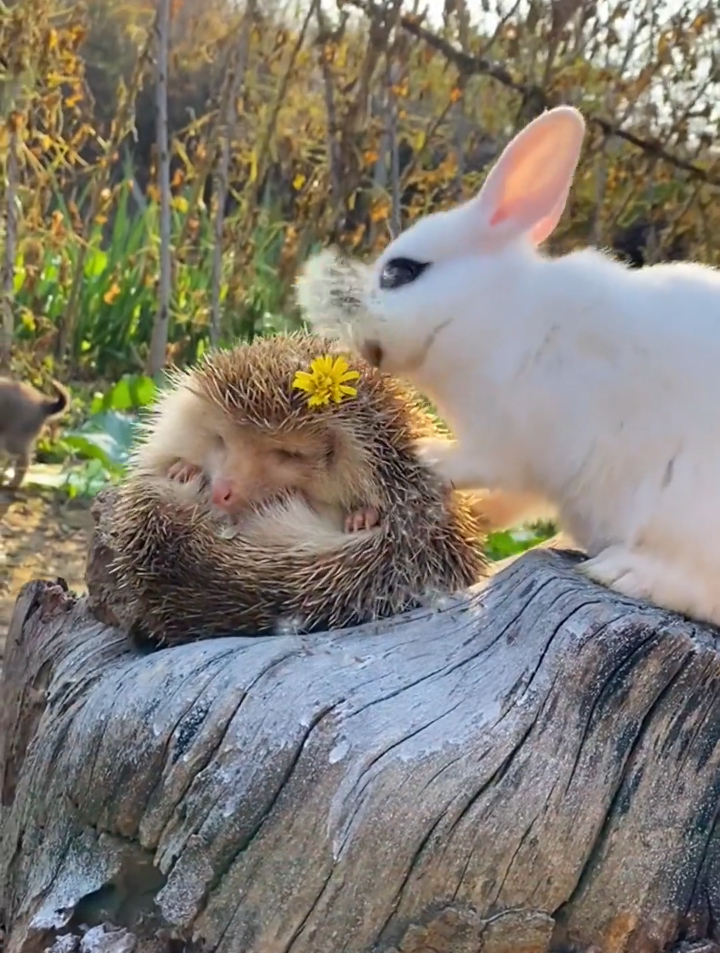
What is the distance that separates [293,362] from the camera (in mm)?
1763

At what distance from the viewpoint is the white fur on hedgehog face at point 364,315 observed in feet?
5.69

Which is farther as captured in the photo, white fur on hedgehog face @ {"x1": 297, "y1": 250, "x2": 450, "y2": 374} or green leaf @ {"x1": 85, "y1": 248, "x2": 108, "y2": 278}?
green leaf @ {"x1": 85, "y1": 248, "x2": 108, "y2": 278}

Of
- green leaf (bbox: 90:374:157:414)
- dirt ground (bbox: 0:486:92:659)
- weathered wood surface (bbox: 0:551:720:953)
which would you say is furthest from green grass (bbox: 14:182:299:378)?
weathered wood surface (bbox: 0:551:720:953)

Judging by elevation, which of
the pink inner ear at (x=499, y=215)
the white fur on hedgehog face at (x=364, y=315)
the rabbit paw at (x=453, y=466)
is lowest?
the rabbit paw at (x=453, y=466)

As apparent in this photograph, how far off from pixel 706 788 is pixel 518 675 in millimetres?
253

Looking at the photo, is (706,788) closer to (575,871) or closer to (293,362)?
(575,871)

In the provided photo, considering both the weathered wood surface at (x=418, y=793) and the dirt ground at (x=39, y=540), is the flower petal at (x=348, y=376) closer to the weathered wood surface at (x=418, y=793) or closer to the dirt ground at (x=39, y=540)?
the weathered wood surface at (x=418, y=793)

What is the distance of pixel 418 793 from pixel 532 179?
3.23ft

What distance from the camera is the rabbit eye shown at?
1.79 meters

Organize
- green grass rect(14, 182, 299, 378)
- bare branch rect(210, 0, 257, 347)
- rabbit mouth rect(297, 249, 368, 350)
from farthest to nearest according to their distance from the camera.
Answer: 1. green grass rect(14, 182, 299, 378)
2. bare branch rect(210, 0, 257, 347)
3. rabbit mouth rect(297, 249, 368, 350)

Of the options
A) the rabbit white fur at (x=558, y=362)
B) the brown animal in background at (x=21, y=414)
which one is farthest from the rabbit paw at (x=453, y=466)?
the brown animal in background at (x=21, y=414)

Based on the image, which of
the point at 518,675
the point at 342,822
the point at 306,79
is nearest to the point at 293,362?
the point at 518,675

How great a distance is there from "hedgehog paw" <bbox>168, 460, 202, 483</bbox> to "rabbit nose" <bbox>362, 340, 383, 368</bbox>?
1.01ft

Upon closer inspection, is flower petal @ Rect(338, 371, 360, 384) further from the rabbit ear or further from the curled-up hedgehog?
the rabbit ear
